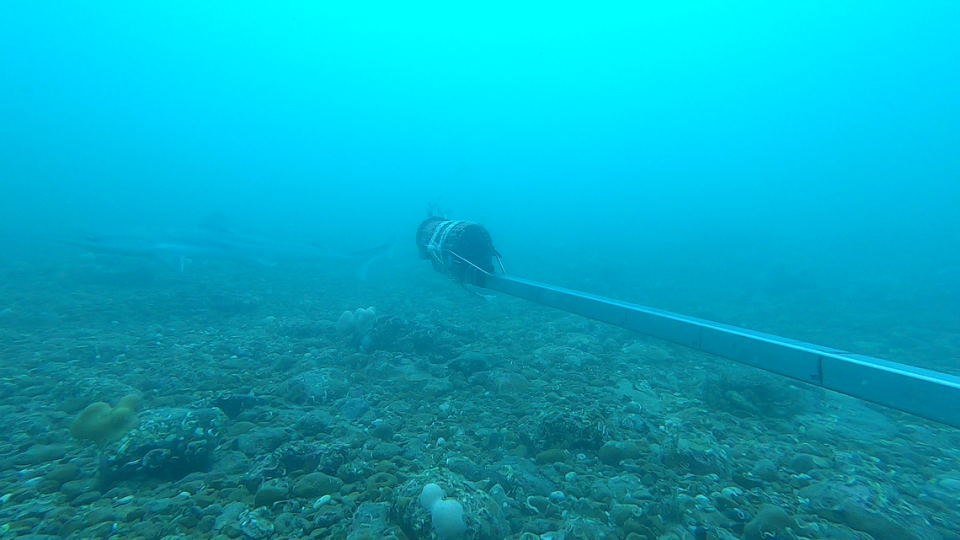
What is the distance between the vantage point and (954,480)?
3.52 m

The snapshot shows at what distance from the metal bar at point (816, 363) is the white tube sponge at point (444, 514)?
2.27 metres

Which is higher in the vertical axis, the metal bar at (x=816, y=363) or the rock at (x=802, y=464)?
the metal bar at (x=816, y=363)

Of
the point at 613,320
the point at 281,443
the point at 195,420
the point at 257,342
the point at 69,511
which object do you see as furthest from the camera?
the point at 257,342

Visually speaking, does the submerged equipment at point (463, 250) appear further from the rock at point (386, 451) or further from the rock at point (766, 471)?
the rock at point (766, 471)

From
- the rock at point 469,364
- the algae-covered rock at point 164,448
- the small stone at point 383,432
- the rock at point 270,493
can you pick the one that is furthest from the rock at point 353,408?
the rock at point 469,364

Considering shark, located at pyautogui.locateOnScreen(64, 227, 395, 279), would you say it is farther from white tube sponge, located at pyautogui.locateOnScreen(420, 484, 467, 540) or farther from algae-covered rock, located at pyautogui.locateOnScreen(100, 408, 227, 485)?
white tube sponge, located at pyautogui.locateOnScreen(420, 484, 467, 540)

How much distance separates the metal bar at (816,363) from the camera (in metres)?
2.16

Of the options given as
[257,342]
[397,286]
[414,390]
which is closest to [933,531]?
[414,390]

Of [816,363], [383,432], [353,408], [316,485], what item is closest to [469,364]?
[353,408]

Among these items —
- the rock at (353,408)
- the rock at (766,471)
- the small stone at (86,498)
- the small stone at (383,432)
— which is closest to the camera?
the small stone at (86,498)

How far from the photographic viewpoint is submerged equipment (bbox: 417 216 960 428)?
7.14 feet

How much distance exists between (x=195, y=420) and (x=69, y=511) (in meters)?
0.86

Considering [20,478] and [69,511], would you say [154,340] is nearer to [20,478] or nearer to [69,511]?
[20,478]

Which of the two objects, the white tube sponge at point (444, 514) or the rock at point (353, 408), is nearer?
the white tube sponge at point (444, 514)
